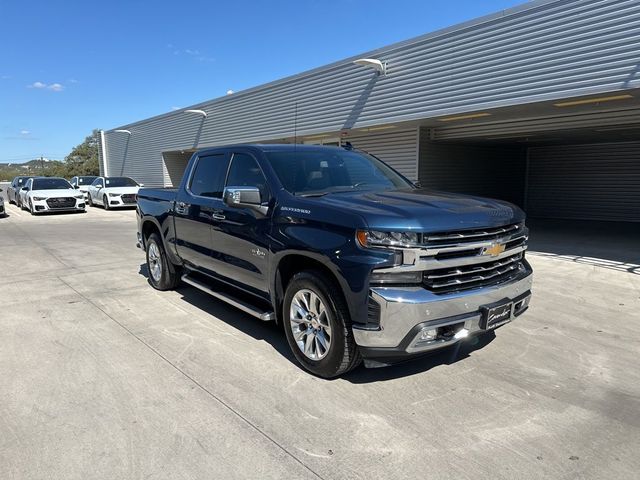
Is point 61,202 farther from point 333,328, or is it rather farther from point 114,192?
point 333,328

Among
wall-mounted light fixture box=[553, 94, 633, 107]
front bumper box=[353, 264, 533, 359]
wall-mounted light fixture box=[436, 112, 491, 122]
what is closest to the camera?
front bumper box=[353, 264, 533, 359]

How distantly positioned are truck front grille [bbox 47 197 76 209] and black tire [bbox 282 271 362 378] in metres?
19.7

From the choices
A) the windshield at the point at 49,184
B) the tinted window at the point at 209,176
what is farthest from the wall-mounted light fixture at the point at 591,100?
the windshield at the point at 49,184

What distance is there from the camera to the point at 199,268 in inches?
221

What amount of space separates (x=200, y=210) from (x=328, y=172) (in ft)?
5.31

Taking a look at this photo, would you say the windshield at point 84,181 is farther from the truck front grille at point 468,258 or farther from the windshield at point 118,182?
the truck front grille at point 468,258

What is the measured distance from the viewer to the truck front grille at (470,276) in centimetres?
338

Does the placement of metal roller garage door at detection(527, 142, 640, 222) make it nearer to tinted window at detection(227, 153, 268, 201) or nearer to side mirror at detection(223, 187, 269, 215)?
tinted window at detection(227, 153, 268, 201)

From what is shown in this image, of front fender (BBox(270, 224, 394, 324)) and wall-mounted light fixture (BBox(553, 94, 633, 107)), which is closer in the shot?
front fender (BBox(270, 224, 394, 324))

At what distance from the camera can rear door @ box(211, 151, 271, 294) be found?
14.2 feet

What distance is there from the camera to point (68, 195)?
67.4 ft

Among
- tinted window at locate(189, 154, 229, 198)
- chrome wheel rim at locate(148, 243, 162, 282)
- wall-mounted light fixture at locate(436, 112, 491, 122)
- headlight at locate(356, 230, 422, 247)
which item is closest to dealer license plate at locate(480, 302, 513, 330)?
headlight at locate(356, 230, 422, 247)

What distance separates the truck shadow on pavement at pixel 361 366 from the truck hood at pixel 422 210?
975 millimetres

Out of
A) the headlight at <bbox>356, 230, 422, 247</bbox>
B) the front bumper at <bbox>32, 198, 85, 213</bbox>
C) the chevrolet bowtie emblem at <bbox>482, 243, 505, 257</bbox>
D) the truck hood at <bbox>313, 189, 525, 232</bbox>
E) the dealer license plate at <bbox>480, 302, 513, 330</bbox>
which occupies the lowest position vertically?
the front bumper at <bbox>32, 198, 85, 213</bbox>
